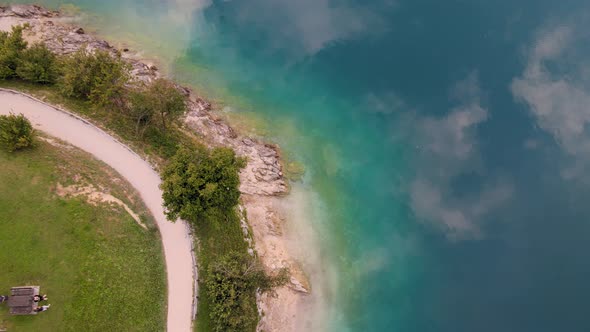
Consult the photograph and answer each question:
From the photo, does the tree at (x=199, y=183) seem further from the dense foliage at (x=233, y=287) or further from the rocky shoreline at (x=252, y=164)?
the rocky shoreline at (x=252, y=164)

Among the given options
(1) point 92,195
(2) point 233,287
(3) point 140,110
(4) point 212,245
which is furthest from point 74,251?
(3) point 140,110

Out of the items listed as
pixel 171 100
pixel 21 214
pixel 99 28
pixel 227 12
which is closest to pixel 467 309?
pixel 171 100

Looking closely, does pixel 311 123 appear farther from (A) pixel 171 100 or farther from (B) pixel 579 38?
(B) pixel 579 38

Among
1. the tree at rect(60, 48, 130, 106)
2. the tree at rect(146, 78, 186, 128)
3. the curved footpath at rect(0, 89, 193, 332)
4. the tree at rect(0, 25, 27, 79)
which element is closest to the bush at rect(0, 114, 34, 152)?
the curved footpath at rect(0, 89, 193, 332)

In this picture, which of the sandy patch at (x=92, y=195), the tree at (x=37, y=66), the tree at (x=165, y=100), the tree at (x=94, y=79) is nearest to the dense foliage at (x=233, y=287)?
the sandy patch at (x=92, y=195)

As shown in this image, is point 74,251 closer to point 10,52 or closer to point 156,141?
point 156,141

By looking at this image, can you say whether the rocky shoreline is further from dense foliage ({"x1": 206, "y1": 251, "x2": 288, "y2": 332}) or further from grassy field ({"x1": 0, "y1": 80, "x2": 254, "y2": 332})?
dense foliage ({"x1": 206, "y1": 251, "x2": 288, "y2": 332})

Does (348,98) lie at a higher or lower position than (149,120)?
higher
